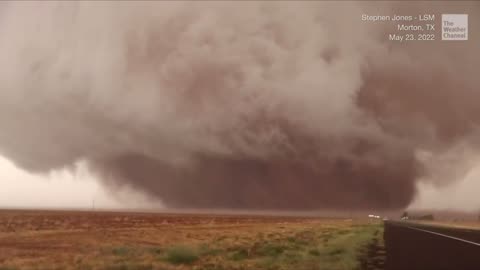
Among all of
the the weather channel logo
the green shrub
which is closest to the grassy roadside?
the green shrub

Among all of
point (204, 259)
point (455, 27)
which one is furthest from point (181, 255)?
point (455, 27)

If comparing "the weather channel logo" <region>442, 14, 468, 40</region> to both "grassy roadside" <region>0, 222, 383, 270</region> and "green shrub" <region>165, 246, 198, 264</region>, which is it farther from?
"green shrub" <region>165, 246, 198, 264</region>

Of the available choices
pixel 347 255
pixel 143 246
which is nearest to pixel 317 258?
pixel 347 255

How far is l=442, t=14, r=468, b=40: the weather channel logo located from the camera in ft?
45.0

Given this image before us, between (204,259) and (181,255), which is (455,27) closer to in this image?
(204,259)

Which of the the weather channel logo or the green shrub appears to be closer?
the green shrub

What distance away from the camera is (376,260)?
534 inches

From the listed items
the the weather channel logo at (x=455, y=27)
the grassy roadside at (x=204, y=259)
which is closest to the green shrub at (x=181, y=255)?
the grassy roadside at (x=204, y=259)

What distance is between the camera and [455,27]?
13.8 m

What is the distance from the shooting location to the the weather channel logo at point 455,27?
1370cm

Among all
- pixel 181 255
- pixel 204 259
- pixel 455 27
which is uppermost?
pixel 455 27

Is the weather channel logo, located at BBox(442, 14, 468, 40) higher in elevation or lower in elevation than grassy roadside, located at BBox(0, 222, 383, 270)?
higher

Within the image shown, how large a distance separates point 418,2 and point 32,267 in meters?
13.3

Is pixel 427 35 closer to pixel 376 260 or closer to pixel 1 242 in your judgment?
pixel 376 260
